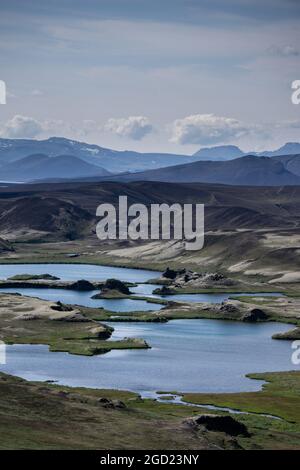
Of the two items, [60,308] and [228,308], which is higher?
[60,308]

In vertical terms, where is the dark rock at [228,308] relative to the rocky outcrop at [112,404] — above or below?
above

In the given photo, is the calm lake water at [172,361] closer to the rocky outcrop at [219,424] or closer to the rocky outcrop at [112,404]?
the rocky outcrop at [112,404]

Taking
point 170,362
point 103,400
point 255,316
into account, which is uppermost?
point 255,316

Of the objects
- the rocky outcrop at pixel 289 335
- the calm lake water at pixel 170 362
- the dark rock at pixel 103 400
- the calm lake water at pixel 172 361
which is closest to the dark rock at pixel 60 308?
the calm lake water at pixel 172 361

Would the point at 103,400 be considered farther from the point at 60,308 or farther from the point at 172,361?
the point at 60,308

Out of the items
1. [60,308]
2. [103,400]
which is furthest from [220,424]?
[60,308]

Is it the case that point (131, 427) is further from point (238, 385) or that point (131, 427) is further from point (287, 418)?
point (238, 385)

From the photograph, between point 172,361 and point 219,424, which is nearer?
point 219,424
